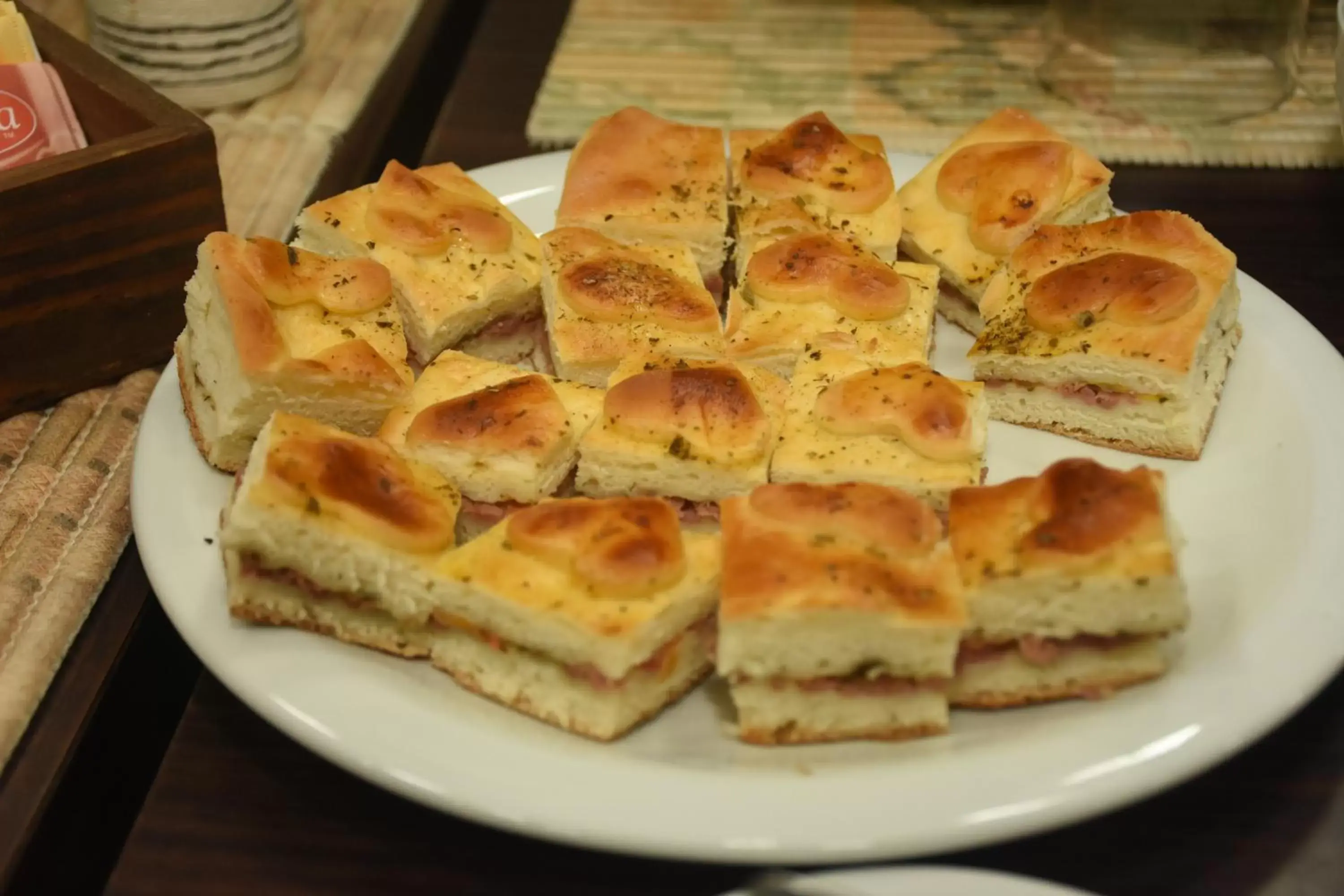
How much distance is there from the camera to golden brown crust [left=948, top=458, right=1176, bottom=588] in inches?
88.9

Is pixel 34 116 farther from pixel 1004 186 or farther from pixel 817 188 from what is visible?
pixel 1004 186

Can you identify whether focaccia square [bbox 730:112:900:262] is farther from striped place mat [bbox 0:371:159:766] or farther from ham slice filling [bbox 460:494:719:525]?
striped place mat [bbox 0:371:159:766]

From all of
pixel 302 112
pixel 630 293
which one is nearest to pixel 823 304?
pixel 630 293

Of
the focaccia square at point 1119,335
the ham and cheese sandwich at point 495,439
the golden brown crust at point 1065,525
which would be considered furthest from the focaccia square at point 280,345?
the focaccia square at point 1119,335

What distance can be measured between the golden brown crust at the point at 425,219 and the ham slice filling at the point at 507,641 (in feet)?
3.53

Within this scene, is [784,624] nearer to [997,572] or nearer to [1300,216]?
[997,572]

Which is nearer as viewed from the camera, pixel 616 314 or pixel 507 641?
pixel 507 641

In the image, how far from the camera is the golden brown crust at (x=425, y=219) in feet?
10.7

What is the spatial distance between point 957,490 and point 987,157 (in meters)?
1.42

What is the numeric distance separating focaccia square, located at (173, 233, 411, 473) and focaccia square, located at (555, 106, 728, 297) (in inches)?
26.3

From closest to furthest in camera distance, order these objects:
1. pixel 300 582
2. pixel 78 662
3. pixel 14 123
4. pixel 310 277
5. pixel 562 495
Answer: pixel 300 582 → pixel 78 662 → pixel 562 495 → pixel 310 277 → pixel 14 123

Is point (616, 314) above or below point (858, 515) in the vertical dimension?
below

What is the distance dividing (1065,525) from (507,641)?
992 mm

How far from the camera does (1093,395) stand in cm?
312
